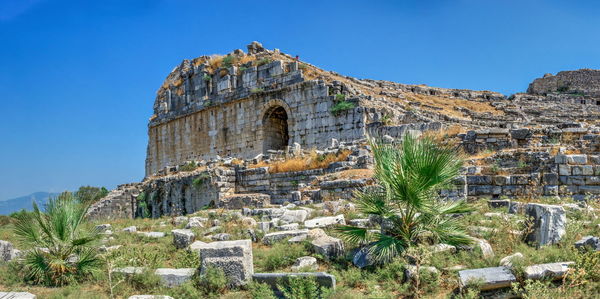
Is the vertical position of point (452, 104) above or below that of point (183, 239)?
above

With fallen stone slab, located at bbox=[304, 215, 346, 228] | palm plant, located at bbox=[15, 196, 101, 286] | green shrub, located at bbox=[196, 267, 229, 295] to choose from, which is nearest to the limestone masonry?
fallen stone slab, located at bbox=[304, 215, 346, 228]

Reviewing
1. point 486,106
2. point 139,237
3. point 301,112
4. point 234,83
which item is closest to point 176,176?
point 301,112

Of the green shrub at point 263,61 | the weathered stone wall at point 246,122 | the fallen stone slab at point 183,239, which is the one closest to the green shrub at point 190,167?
the weathered stone wall at point 246,122

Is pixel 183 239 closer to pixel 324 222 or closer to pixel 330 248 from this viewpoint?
pixel 324 222

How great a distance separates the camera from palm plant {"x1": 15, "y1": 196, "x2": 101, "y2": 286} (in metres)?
5.93

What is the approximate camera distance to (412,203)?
5.46 meters

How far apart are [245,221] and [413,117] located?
494 inches

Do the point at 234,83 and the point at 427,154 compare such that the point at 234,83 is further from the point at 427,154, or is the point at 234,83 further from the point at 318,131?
the point at 427,154

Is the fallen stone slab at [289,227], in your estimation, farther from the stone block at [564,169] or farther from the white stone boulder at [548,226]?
the stone block at [564,169]

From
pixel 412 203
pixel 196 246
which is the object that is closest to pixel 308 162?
pixel 196 246

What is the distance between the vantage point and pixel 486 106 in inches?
1145

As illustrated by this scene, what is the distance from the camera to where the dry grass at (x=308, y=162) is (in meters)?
14.3

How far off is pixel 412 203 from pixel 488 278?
1.24m

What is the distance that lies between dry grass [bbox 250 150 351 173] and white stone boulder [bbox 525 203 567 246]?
850 cm
